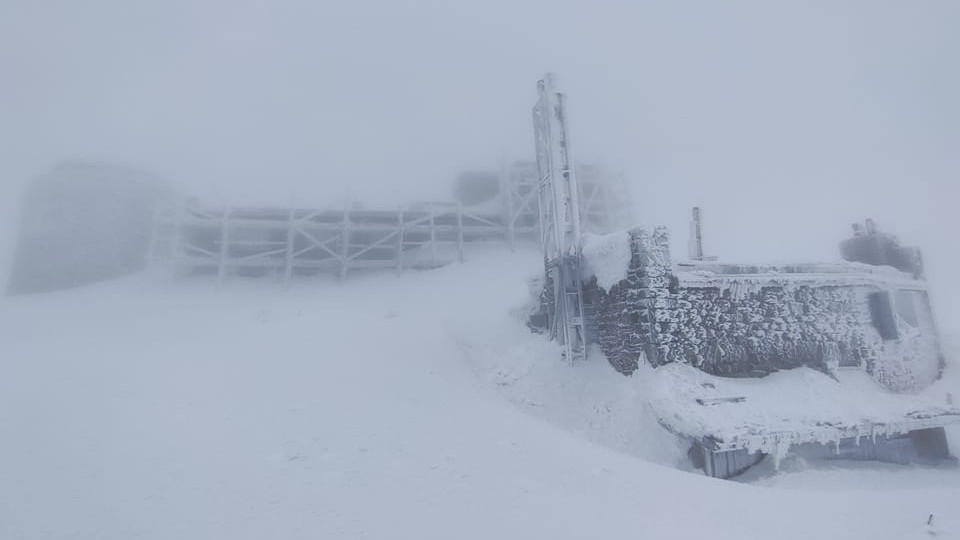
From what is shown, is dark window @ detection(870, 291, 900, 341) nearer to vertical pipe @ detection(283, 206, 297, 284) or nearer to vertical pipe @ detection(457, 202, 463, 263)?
vertical pipe @ detection(457, 202, 463, 263)

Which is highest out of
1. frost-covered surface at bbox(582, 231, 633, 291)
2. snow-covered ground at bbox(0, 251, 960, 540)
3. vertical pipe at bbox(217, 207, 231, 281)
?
vertical pipe at bbox(217, 207, 231, 281)

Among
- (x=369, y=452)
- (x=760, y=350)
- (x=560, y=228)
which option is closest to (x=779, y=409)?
(x=760, y=350)

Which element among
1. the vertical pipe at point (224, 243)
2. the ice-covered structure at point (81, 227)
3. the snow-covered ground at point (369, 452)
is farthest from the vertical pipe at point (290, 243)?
the snow-covered ground at point (369, 452)

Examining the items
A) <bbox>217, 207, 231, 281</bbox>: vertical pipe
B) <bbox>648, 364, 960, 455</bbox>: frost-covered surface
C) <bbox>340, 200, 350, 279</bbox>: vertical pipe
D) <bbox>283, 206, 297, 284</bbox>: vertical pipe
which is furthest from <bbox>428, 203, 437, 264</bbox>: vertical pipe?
<bbox>648, 364, 960, 455</bbox>: frost-covered surface

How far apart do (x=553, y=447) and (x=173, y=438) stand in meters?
5.46

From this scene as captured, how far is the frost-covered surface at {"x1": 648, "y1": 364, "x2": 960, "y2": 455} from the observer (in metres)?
7.04

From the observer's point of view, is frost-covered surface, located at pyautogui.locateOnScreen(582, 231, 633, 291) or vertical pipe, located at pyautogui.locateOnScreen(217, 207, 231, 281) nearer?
frost-covered surface, located at pyautogui.locateOnScreen(582, 231, 633, 291)

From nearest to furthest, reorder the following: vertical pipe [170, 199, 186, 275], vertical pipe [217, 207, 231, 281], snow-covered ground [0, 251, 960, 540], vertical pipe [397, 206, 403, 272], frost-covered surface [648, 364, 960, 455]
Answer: snow-covered ground [0, 251, 960, 540]
frost-covered surface [648, 364, 960, 455]
vertical pipe [170, 199, 186, 275]
vertical pipe [217, 207, 231, 281]
vertical pipe [397, 206, 403, 272]

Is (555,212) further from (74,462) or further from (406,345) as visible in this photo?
(74,462)

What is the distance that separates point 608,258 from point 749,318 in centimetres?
294

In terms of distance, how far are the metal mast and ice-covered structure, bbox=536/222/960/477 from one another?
1.07 ft

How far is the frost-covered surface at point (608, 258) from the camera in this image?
362 inches

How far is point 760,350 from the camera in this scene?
8.95m

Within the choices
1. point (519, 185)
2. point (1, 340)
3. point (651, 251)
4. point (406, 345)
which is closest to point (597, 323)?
point (651, 251)
